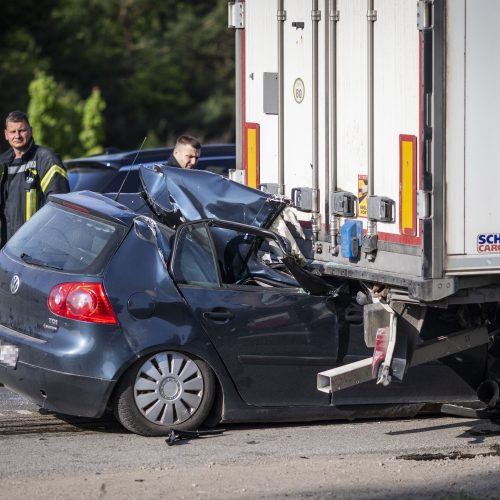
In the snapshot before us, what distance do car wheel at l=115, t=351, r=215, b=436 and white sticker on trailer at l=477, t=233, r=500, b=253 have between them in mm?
1833

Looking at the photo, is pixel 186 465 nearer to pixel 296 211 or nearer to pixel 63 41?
pixel 296 211

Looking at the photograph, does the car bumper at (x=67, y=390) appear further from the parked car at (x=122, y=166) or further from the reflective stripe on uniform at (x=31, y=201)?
the parked car at (x=122, y=166)

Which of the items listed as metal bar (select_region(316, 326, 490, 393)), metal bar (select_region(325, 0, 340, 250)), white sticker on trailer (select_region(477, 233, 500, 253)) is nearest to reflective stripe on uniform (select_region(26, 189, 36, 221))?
metal bar (select_region(325, 0, 340, 250))

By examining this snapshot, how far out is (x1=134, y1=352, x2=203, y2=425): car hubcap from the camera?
7648 millimetres

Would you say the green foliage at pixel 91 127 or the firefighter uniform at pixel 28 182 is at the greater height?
the green foliage at pixel 91 127

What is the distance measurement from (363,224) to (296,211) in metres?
0.82

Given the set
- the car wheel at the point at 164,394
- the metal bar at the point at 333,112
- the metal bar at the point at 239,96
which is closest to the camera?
the car wheel at the point at 164,394

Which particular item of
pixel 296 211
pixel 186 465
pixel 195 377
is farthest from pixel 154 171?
pixel 186 465

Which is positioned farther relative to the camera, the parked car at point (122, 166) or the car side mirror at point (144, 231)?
the parked car at point (122, 166)

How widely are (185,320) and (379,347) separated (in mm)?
1204

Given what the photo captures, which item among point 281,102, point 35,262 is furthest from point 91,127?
point 35,262

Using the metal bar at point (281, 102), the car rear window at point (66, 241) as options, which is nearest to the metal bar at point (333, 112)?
the metal bar at point (281, 102)

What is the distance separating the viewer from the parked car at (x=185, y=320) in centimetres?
Answer: 757

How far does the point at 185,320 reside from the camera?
25.2 ft
